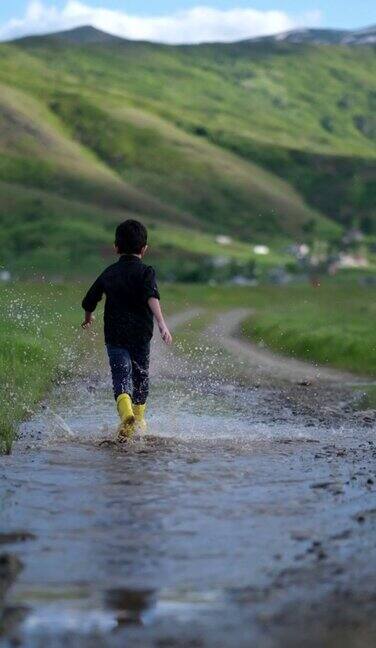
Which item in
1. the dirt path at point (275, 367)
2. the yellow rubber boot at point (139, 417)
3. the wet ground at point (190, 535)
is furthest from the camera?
the dirt path at point (275, 367)

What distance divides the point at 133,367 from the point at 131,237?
1.43m

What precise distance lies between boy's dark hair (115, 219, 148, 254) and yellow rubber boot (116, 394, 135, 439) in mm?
1689

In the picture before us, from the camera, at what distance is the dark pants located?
13.2 metres

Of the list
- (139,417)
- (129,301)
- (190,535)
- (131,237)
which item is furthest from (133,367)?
(190,535)

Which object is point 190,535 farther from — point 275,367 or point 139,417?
point 275,367

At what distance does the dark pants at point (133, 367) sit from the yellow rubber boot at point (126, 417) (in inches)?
9.8

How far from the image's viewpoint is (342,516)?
844cm

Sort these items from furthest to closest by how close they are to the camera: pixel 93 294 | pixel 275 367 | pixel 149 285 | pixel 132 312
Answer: pixel 275 367 < pixel 93 294 < pixel 132 312 < pixel 149 285

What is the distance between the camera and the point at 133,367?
13.4m

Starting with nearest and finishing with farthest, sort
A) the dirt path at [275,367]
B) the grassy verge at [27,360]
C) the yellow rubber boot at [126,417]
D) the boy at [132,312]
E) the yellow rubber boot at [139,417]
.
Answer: the yellow rubber boot at [126,417]
the yellow rubber boot at [139,417]
the boy at [132,312]
the grassy verge at [27,360]
the dirt path at [275,367]

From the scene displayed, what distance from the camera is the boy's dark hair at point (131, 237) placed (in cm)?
1340

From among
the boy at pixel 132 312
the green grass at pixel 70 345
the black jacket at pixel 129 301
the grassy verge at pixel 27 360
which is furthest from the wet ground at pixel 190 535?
the green grass at pixel 70 345

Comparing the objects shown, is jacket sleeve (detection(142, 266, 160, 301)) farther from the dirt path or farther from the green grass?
the dirt path

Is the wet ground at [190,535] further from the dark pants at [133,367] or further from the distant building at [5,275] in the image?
the distant building at [5,275]
